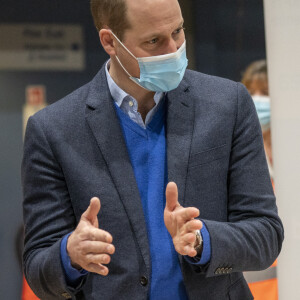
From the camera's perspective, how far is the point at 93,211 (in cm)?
188

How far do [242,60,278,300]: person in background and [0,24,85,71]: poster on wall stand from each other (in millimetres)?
1055

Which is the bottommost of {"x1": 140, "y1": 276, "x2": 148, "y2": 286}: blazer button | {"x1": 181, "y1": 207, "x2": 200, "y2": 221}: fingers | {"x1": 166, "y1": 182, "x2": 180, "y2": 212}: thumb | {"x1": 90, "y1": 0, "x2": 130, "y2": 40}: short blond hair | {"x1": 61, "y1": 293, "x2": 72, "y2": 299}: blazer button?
{"x1": 61, "y1": 293, "x2": 72, "y2": 299}: blazer button

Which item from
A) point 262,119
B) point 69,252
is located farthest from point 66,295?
point 262,119

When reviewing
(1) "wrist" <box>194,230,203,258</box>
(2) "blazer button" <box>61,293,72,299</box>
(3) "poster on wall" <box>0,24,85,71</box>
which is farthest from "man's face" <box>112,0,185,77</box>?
(3) "poster on wall" <box>0,24,85,71</box>

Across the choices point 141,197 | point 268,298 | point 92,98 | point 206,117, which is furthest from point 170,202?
point 268,298

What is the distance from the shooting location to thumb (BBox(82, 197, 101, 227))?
1.87 meters

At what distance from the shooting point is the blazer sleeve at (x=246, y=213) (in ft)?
6.43

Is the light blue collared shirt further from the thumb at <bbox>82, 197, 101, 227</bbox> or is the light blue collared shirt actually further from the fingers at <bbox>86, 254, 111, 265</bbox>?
the fingers at <bbox>86, 254, 111, 265</bbox>

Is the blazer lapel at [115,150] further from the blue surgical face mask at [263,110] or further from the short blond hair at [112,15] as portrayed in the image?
the blue surgical face mask at [263,110]

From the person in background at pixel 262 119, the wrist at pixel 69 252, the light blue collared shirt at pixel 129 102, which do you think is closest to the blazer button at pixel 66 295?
the wrist at pixel 69 252

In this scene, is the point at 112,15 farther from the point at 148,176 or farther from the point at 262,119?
the point at 262,119

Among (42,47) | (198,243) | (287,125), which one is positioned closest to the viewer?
(198,243)

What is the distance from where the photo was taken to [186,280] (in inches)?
79.2

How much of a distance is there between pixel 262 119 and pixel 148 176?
184 centimetres
